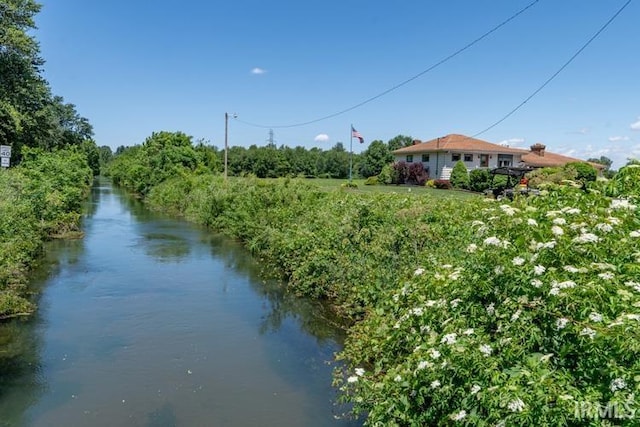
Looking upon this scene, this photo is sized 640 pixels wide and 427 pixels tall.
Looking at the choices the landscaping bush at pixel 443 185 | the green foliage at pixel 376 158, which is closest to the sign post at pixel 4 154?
the landscaping bush at pixel 443 185

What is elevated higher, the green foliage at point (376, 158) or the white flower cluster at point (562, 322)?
the green foliage at point (376, 158)

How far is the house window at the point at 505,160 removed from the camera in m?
46.1

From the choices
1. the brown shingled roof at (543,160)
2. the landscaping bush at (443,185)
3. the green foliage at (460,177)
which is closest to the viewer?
the green foliage at (460,177)

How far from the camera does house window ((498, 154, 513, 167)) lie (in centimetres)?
4606

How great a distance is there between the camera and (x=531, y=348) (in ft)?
13.1

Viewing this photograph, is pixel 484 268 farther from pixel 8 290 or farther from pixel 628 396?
pixel 8 290

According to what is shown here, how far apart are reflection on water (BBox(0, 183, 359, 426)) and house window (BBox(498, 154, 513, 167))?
118 feet

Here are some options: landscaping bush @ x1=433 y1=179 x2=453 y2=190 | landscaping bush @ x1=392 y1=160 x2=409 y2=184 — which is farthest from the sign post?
landscaping bush @ x1=392 y1=160 x2=409 y2=184

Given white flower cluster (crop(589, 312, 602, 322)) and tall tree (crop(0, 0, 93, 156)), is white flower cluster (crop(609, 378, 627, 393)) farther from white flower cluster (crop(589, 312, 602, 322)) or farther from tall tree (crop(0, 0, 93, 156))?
tall tree (crop(0, 0, 93, 156))

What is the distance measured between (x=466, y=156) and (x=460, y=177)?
6.60 m

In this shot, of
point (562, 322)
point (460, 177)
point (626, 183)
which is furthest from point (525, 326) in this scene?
point (460, 177)

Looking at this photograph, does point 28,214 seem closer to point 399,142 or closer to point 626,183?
point 626,183

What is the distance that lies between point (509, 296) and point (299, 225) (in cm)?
1120

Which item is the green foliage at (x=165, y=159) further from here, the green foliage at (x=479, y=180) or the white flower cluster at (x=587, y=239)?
the white flower cluster at (x=587, y=239)
